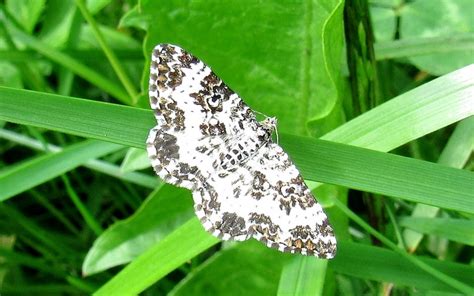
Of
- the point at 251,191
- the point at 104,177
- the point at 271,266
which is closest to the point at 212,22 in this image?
the point at 251,191

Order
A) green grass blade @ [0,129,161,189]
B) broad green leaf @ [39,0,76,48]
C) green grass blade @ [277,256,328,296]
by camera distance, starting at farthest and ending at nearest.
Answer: broad green leaf @ [39,0,76,48] → green grass blade @ [0,129,161,189] → green grass blade @ [277,256,328,296]

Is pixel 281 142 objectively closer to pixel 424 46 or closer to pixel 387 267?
pixel 387 267

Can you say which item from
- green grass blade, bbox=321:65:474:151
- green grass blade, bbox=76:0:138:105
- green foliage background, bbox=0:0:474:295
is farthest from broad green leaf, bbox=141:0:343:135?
green grass blade, bbox=76:0:138:105

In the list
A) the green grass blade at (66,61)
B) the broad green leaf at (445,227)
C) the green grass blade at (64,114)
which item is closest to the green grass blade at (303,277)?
the broad green leaf at (445,227)

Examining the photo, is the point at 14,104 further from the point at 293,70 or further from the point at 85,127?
the point at 293,70

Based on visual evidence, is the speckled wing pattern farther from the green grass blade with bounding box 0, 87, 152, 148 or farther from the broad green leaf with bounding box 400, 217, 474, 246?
the broad green leaf with bounding box 400, 217, 474, 246

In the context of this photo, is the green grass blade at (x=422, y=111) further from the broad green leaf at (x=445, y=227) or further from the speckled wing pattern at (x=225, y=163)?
the broad green leaf at (x=445, y=227)

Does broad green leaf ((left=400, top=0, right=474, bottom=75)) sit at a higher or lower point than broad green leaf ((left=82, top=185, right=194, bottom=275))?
higher

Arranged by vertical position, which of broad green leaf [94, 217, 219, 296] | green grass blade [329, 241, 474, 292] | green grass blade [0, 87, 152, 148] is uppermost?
green grass blade [0, 87, 152, 148]
